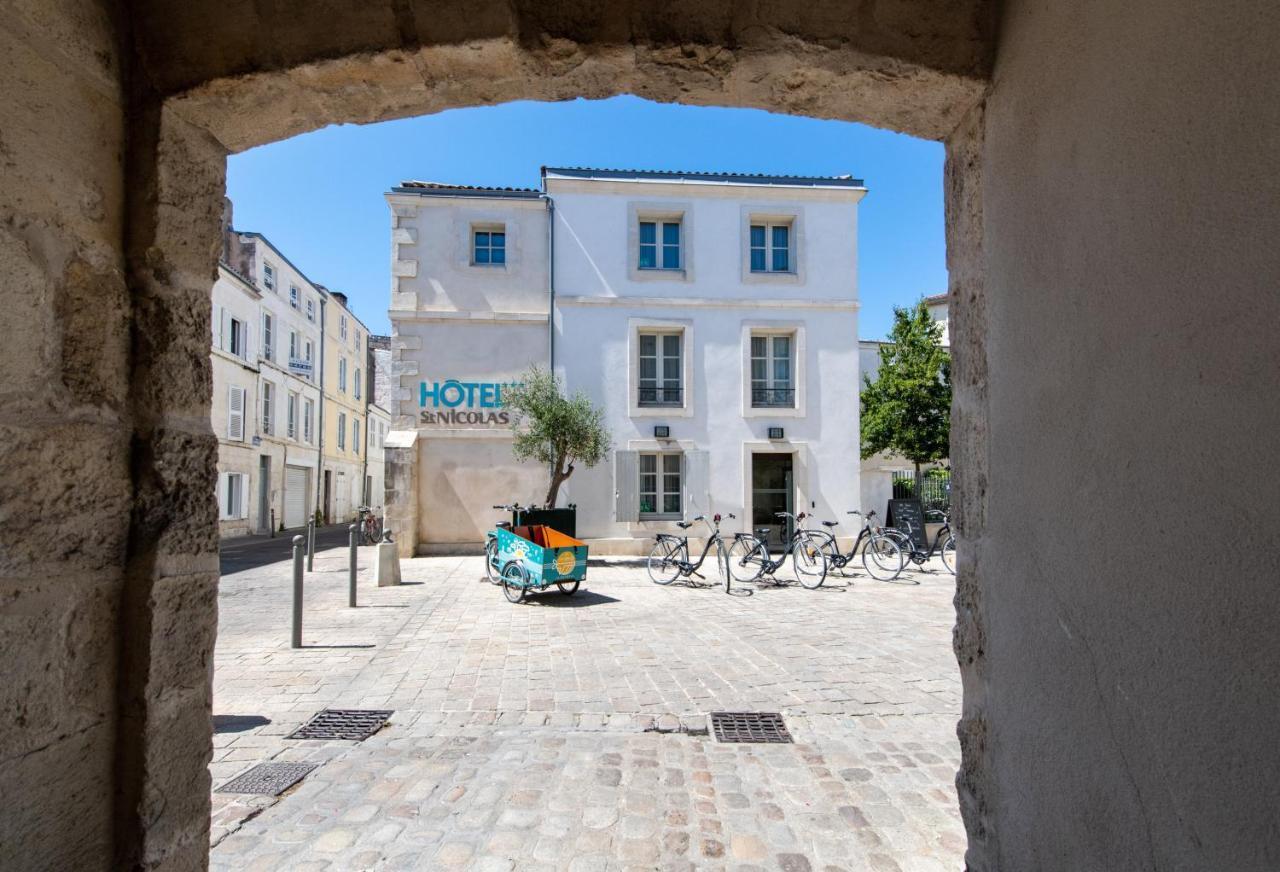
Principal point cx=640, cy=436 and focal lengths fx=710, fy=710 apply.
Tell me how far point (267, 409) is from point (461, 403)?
428 inches

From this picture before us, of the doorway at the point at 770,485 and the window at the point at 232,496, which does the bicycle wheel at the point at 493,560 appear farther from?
the window at the point at 232,496

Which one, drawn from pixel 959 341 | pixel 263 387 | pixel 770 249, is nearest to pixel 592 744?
pixel 959 341

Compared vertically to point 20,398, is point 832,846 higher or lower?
lower

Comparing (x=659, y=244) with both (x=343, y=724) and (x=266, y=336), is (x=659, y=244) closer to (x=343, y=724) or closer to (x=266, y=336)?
(x=343, y=724)

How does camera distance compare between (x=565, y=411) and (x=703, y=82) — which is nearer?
(x=703, y=82)

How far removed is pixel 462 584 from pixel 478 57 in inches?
354

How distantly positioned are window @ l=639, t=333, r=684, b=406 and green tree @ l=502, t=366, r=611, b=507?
1.69 metres

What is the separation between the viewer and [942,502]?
15.6 meters

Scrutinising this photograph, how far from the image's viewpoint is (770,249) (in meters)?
15.2

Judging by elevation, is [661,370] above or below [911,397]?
above

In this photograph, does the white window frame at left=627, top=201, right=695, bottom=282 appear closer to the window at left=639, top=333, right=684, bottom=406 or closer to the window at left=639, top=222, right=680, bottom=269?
the window at left=639, top=222, right=680, bottom=269

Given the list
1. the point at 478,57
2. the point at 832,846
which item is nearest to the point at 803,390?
the point at 832,846

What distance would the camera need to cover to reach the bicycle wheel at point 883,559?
10.8 meters

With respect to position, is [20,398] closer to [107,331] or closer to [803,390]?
[107,331]
